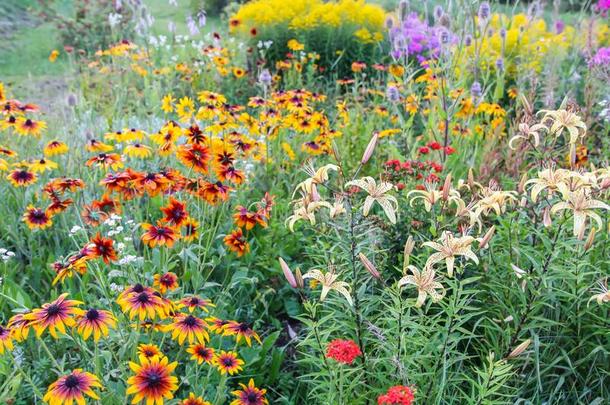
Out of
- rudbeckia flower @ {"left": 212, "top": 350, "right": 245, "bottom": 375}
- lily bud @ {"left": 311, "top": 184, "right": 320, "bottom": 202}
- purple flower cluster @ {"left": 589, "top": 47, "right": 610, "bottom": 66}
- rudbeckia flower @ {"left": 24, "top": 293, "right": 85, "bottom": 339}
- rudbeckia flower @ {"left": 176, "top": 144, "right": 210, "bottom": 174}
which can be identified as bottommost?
rudbeckia flower @ {"left": 212, "top": 350, "right": 245, "bottom": 375}

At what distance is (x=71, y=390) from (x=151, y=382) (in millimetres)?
187

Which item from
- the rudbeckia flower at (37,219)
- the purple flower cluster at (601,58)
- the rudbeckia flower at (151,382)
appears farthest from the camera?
the purple flower cluster at (601,58)

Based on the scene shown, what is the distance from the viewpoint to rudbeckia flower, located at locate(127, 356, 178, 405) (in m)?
1.50

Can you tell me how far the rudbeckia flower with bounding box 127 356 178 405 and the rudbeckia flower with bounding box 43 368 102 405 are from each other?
0.30 feet

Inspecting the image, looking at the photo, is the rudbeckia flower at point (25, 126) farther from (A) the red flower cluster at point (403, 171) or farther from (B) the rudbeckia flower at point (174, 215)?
(A) the red flower cluster at point (403, 171)

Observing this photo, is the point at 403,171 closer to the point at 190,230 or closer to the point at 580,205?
the point at 190,230

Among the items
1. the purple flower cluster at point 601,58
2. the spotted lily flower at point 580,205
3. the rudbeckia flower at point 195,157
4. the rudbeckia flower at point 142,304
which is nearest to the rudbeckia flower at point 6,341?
the rudbeckia flower at point 142,304

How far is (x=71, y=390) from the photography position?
4.78 feet

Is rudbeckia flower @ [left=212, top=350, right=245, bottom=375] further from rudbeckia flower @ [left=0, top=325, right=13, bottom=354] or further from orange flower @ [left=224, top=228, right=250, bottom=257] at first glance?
orange flower @ [left=224, top=228, right=250, bottom=257]

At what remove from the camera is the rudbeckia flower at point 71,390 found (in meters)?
1.43

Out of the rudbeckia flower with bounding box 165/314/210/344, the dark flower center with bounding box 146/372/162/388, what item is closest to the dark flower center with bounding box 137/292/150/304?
the rudbeckia flower with bounding box 165/314/210/344

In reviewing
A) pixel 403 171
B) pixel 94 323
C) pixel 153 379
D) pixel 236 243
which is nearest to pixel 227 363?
pixel 153 379

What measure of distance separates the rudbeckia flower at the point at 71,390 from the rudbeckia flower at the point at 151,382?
0.30ft

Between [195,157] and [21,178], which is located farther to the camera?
[21,178]
